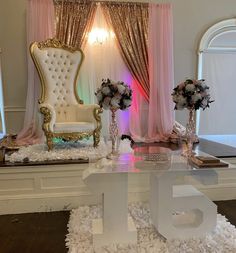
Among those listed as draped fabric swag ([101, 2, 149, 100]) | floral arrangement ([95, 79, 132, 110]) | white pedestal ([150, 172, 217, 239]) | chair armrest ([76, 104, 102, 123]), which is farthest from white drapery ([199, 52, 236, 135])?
white pedestal ([150, 172, 217, 239])

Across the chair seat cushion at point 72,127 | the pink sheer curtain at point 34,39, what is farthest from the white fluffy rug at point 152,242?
the pink sheer curtain at point 34,39

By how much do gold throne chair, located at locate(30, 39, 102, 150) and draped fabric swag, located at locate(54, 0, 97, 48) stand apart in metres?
0.29

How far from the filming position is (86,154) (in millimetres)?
3416

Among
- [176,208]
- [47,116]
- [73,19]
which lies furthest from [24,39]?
[176,208]

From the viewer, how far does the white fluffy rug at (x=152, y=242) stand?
2.10 metres

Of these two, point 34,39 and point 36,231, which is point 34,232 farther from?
point 34,39

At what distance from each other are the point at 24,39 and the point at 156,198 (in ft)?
11.8

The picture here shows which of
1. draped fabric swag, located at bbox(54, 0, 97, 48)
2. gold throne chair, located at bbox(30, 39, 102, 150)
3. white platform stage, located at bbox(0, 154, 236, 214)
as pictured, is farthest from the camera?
draped fabric swag, located at bbox(54, 0, 97, 48)

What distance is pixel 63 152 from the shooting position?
11.6ft

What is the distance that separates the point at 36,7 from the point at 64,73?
1.12 m

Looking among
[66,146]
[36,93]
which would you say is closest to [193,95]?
[66,146]

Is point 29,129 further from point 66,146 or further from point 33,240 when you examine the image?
point 33,240

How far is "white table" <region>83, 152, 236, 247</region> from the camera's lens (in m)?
2.13

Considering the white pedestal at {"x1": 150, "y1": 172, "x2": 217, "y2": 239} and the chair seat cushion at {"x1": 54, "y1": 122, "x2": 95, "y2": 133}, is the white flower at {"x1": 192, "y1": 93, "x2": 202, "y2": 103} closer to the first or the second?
the white pedestal at {"x1": 150, "y1": 172, "x2": 217, "y2": 239}
